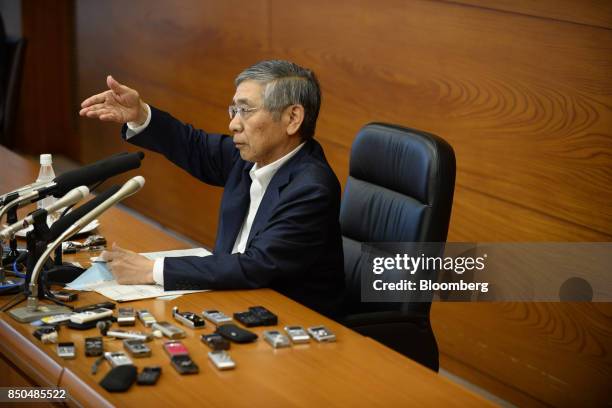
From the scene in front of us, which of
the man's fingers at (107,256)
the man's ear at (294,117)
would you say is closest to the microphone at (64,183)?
the man's fingers at (107,256)

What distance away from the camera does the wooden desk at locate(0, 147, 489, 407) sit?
6.20 ft

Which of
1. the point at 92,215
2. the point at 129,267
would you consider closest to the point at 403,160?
the point at 129,267

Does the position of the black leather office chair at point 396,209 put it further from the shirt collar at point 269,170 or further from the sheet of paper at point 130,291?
the sheet of paper at point 130,291

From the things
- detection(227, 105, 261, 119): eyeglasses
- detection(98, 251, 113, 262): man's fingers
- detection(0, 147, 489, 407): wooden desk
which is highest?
detection(227, 105, 261, 119): eyeglasses

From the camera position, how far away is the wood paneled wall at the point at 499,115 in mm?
3242

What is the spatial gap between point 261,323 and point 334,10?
233 centimetres

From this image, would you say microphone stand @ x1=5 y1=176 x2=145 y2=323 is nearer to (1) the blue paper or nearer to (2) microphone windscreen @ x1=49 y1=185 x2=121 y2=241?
(2) microphone windscreen @ x1=49 y1=185 x2=121 y2=241

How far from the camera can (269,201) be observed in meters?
2.75

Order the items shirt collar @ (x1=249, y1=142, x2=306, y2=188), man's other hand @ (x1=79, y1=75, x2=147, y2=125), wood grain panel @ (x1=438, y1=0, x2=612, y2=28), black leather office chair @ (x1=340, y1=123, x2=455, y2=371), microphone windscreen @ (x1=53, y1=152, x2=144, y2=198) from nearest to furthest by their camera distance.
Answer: microphone windscreen @ (x1=53, y1=152, x2=144, y2=198) < black leather office chair @ (x1=340, y1=123, x2=455, y2=371) < shirt collar @ (x1=249, y1=142, x2=306, y2=188) < man's other hand @ (x1=79, y1=75, x2=147, y2=125) < wood grain panel @ (x1=438, y1=0, x2=612, y2=28)

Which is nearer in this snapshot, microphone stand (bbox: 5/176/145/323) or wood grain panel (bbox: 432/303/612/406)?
microphone stand (bbox: 5/176/145/323)

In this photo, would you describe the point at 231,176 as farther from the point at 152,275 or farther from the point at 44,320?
the point at 44,320

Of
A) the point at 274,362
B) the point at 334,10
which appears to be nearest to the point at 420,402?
the point at 274,362

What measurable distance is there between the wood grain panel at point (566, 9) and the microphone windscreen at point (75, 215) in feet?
5.77

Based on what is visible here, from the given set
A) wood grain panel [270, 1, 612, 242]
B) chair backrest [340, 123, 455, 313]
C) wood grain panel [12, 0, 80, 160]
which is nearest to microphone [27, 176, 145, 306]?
chair backrest [340, 123, 455, 313]
